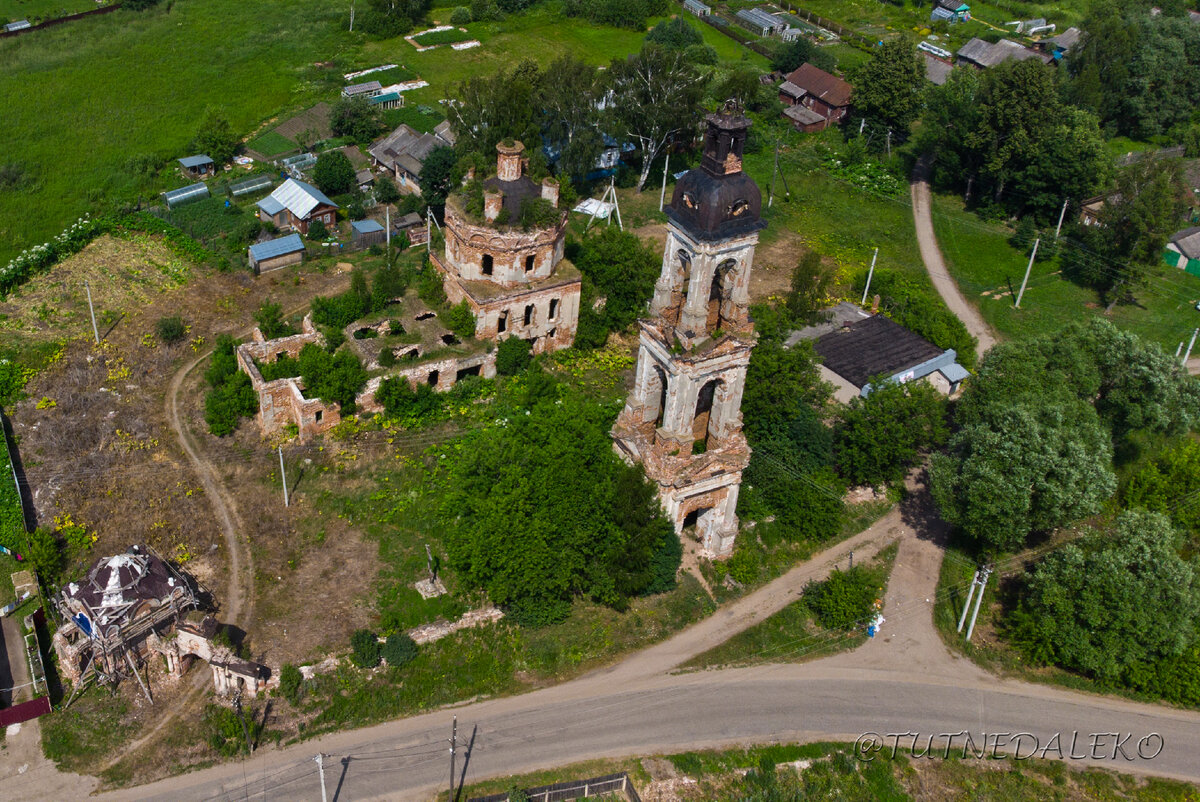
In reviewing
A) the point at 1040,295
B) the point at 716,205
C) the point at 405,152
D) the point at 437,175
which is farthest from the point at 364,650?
the point at 1040,295

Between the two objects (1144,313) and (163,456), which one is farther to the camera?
(1144,313)

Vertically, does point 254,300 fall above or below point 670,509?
below

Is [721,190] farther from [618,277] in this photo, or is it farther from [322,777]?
[322,777]

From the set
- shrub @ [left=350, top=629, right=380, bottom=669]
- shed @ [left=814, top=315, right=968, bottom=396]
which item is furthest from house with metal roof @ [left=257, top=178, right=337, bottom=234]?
shrub @ [left=350, top=629, right=380, bottom=669]

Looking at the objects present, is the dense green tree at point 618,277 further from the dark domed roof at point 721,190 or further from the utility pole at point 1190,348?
the utility pole at point 1190,348

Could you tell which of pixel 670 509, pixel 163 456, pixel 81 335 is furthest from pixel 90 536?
pixel 670 509

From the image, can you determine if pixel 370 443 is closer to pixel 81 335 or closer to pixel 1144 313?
pixel 81 335
